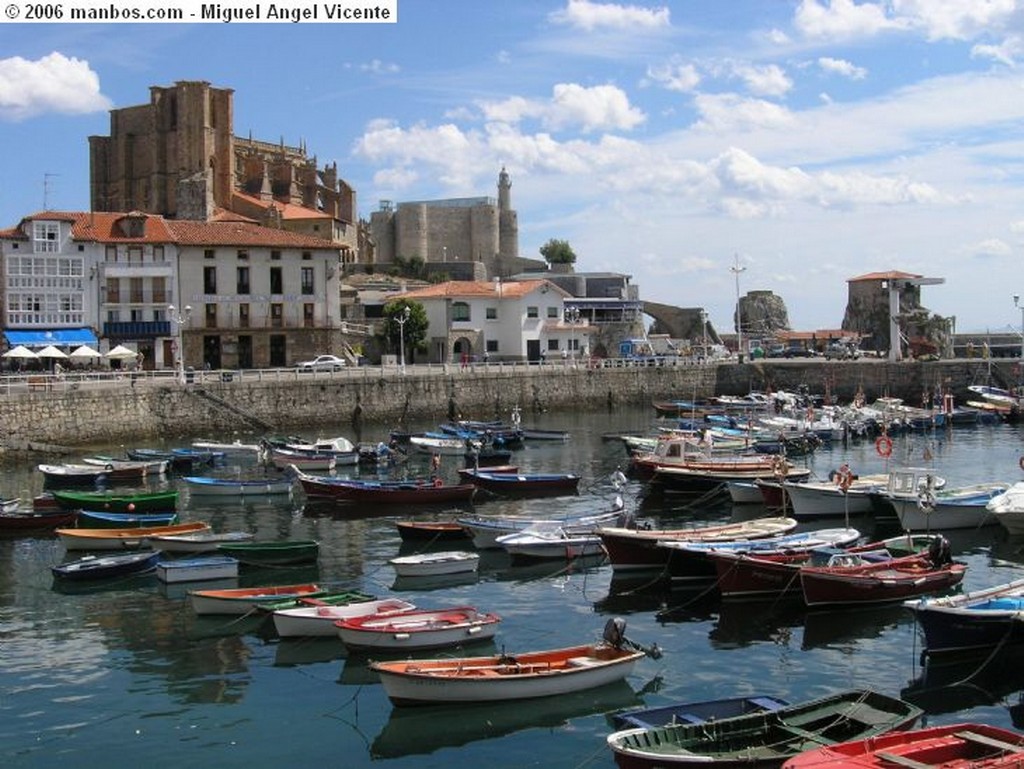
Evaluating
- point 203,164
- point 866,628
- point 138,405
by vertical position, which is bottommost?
point 866,628

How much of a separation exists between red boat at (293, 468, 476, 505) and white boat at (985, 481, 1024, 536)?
58.0ft

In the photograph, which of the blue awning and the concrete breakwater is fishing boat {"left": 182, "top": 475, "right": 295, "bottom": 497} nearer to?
the concrete breakwater

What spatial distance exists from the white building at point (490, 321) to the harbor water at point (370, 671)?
59.7 metres

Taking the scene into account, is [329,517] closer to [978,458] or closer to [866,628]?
[866,628]

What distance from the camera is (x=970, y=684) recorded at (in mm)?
23391

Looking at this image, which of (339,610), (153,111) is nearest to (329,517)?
(339,610)

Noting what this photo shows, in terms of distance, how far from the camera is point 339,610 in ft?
85.0

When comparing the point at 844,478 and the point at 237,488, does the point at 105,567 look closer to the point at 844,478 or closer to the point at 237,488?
the point at 237,488

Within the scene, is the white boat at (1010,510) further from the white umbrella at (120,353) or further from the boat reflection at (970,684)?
the white umbrella at (120,353)

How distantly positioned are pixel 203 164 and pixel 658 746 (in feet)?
345

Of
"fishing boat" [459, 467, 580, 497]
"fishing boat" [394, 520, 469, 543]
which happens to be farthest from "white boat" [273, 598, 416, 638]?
"fishing boat" [459, 467, 580, 497]

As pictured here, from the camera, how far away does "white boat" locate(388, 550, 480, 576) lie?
104 feet

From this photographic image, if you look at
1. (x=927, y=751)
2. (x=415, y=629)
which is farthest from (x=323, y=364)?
(x=927, y=751)

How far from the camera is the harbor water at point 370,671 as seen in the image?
2020 centimetres
